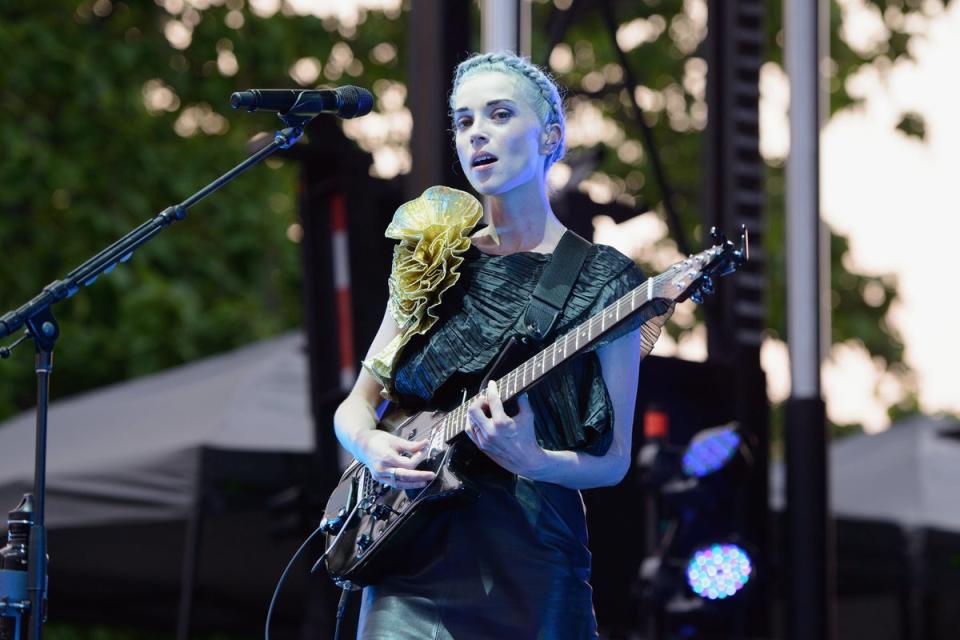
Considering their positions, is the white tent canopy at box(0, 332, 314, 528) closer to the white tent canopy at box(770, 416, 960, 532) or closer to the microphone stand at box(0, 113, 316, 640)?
the white tent canopy at box(770, 416, 960, 532)

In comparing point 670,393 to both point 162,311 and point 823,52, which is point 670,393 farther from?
point 162,311

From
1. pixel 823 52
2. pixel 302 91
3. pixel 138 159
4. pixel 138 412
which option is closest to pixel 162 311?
pixel 138 159

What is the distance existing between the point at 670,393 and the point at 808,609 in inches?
38.1

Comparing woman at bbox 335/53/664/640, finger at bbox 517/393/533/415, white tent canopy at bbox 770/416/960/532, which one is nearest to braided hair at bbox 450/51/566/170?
woman at bbox 335/53/664/640

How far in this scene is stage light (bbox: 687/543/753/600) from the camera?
19.2ft

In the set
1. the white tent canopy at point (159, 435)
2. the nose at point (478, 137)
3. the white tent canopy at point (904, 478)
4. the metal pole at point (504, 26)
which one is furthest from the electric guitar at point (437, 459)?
the white tent canopy at point (904, 478)

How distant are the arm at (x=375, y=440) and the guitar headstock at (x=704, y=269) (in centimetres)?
52

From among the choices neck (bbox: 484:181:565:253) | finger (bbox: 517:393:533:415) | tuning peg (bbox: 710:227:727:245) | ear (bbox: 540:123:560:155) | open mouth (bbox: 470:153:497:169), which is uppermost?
ear (bbox: 540:123:560:155)

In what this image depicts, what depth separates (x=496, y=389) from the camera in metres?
2.70

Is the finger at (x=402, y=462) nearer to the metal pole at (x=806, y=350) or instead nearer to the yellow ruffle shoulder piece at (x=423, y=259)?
the yellow ruffle shoulder piece at (x=423, y=259)

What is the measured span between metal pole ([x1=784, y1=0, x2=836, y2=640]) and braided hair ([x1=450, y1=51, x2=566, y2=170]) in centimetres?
347

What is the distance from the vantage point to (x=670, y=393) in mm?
6359

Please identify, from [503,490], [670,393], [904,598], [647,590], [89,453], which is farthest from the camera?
[904,598]

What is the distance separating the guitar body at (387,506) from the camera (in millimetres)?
2789
